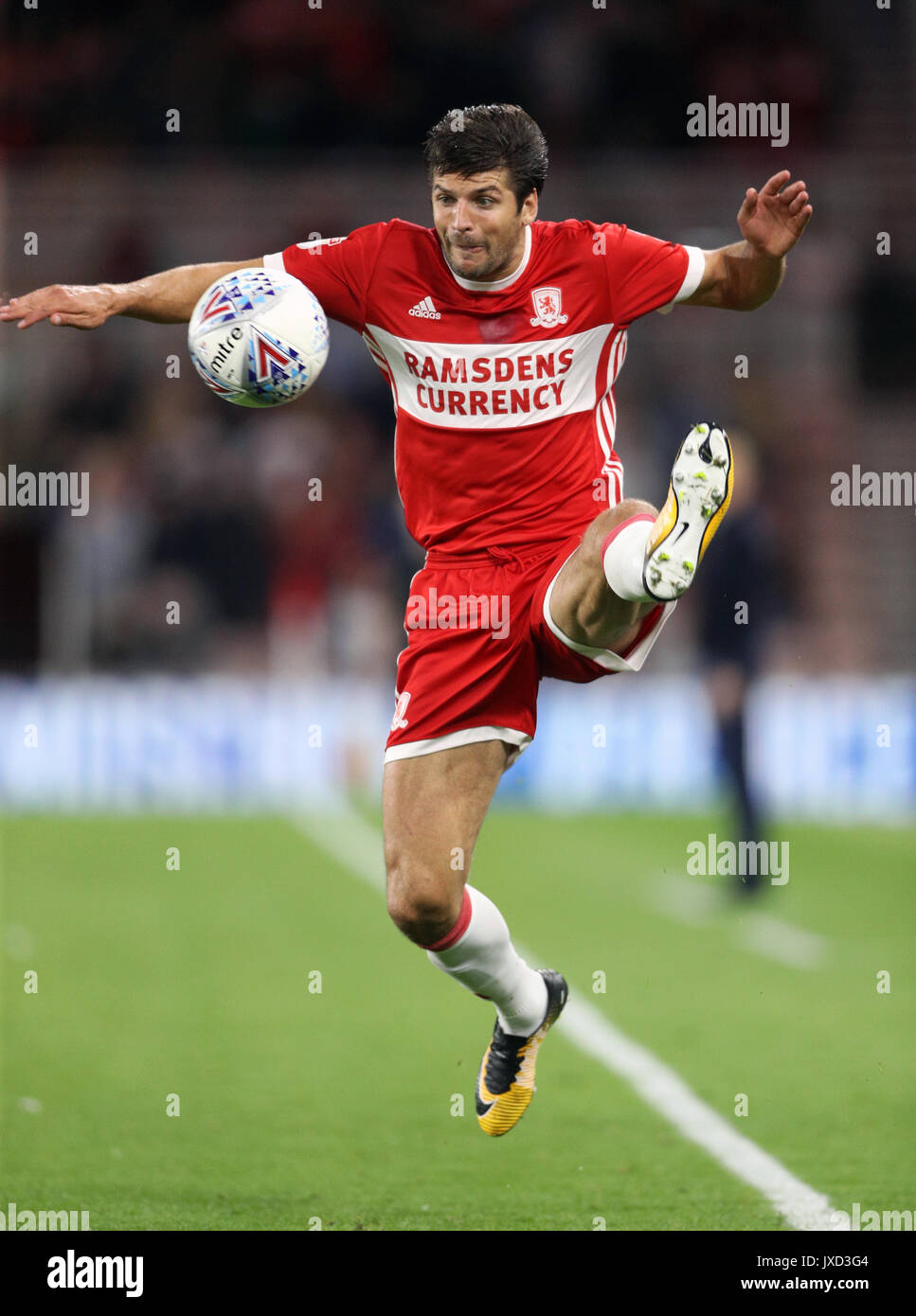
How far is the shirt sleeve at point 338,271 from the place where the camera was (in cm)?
547

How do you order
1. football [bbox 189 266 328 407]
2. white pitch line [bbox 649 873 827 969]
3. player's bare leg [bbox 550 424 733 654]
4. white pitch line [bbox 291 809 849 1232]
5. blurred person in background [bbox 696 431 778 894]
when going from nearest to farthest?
player's bare leg [bbox 550 424 733 654]
football [bbox 189 266 328 407]
white pitch line [bbox 291 809 849 1232]
white pitch line [bbox 649 873 827 969]
blurred person in background [bbox 696 431 778 894]

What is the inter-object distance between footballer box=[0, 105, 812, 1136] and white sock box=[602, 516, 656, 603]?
0.17 metres

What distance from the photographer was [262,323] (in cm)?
507

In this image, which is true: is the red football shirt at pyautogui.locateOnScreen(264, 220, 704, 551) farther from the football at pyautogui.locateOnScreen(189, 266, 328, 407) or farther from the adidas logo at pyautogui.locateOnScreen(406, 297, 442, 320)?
the football at pyautogui.locateOnScreen(189, 266, 328, 407)

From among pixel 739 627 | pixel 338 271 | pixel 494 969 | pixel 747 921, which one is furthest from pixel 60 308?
pixel 747 921

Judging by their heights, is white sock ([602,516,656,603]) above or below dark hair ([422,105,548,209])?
below

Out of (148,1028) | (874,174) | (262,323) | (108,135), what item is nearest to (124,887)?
(148,1028)

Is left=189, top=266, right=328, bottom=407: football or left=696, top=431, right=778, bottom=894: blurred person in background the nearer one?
left=189, top=266, right=328, bottom=407: football

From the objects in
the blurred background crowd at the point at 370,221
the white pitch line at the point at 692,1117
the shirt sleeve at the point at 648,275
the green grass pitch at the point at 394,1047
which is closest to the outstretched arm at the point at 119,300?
→ the shirt sleeve at the point at 648,275

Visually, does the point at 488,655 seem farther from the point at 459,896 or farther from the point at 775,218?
the point at 775,218

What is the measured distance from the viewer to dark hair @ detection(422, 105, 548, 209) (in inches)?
205

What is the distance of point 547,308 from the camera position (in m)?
5.46

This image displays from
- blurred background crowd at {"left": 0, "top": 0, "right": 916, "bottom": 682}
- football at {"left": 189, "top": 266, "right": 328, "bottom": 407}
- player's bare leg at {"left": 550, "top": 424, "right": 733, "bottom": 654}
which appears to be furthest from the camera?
blurred background crowd at {"left": 0, "top": 0, "right": 916, "bottom": 682}

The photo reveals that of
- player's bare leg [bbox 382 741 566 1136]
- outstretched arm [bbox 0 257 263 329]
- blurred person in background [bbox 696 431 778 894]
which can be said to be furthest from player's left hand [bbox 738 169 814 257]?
blurred person in background [bbox 696 431 778 894]
